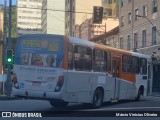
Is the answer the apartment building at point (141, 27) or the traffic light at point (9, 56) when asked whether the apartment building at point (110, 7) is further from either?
the traffic light at point (9, 56)

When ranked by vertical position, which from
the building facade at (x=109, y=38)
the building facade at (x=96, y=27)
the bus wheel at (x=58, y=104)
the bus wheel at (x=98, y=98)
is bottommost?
the bus wheel at (x=58, y=104)

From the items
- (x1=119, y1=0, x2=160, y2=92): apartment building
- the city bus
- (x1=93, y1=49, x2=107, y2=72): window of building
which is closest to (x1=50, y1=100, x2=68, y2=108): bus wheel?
the city bus

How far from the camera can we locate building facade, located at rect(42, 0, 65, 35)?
1895 mm

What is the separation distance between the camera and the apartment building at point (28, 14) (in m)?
1.79

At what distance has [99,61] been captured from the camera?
2564 millimetres

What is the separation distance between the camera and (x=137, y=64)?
2.82 m

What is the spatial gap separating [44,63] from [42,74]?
101mm

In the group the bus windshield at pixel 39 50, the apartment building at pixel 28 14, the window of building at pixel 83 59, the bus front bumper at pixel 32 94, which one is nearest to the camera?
the apartment building at pixel 28 14

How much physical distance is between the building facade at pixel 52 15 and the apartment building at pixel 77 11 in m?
0.04

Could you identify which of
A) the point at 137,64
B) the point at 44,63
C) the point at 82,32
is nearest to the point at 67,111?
the point at 44,63

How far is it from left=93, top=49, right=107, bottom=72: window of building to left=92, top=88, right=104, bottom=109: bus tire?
0.61 feet

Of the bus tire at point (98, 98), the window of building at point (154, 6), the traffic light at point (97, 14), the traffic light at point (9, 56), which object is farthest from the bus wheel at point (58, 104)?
the window of building at point (154, 6)

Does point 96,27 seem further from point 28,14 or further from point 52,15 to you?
point 28,14

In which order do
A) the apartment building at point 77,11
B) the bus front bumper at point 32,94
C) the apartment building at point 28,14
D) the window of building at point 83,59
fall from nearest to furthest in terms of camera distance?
the apartment building at point 28,14
the apartment building at point 77,11
the bus front bumper at point 32,94
the window of building at point 83,59
